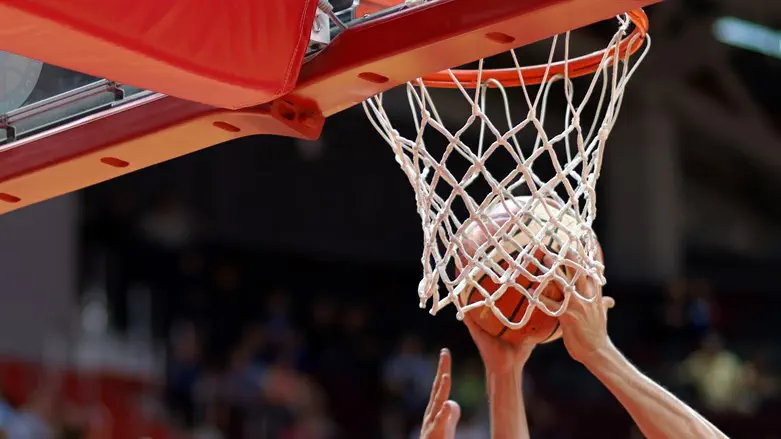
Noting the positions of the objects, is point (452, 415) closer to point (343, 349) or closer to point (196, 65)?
point (196, 65)

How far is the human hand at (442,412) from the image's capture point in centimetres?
Answer: 234

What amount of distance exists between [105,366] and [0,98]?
18.0 feet

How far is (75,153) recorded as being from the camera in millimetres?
2078

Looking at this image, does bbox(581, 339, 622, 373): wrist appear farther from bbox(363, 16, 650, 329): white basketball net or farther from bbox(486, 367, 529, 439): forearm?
bbox(486, 367, 529, 439): forearm

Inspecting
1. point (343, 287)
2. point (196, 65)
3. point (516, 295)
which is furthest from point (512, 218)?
point (343, 287)

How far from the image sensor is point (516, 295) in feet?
7.80

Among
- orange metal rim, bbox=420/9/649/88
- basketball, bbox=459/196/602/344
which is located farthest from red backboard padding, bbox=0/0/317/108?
basketball, bbox=459/196/602/344

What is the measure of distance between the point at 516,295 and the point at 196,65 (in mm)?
954

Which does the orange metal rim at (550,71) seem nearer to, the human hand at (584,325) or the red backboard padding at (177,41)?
the human hand at (584,325)

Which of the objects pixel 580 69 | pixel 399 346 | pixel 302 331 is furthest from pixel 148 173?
pixel 580 69

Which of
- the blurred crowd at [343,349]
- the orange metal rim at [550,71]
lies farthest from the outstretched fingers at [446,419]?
the blurred crowd at [343,349]

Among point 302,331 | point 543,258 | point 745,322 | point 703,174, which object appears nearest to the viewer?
point 543,258

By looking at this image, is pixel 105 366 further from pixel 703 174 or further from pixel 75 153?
pixel 703 174

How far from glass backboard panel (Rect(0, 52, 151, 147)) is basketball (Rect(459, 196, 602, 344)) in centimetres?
→ 80
